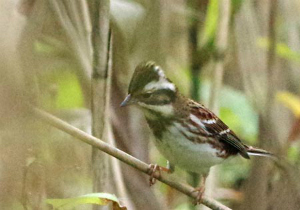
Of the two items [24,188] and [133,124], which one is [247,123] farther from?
[24,188]

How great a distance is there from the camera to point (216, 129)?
2512 millimetres

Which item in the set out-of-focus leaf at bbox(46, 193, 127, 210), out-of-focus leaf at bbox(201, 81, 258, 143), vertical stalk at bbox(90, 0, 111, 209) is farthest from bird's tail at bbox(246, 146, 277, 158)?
out-of-focus leaf at bbox(46, 193, 127, 210)

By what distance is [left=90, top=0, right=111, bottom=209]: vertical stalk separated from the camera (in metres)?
1.95

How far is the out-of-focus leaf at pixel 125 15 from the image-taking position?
2.33 metres

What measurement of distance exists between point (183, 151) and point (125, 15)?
0.55 metres

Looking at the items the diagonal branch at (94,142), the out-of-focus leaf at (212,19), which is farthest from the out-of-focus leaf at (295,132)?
the diagonal branch at (94,142)

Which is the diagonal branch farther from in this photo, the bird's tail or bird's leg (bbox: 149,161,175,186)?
the bird's tail

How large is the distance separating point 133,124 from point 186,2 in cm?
113

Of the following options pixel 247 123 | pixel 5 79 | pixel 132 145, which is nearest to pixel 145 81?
pixel 132 145

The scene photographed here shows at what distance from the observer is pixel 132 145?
8.88 feet

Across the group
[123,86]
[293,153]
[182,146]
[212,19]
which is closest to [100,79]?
[182,146]

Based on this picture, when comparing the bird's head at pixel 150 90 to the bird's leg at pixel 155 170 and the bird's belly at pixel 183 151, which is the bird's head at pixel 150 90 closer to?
the bird's belly at pixel 183 151

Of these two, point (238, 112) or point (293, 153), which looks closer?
point (293, 153)

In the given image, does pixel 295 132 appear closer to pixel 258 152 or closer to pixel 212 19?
pixel 258 152
